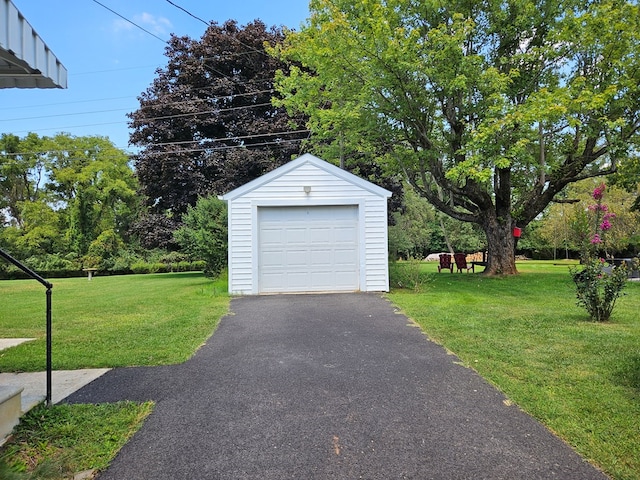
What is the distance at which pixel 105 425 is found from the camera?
10.0 ft

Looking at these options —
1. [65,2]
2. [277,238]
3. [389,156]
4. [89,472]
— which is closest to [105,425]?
[89,472]

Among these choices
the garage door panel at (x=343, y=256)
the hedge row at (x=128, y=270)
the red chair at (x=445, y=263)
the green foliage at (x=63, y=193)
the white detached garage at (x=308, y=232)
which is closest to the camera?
the white detached garage at (x=308, y=232)

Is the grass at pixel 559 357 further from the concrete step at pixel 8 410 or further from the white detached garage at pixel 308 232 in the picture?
the concrete step at pixel 8 410

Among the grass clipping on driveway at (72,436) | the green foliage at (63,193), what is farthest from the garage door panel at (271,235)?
the green foliage at (63,193)

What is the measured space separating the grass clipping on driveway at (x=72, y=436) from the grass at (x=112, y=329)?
4.65ft

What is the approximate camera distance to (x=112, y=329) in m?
6.71

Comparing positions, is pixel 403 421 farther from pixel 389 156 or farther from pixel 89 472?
pixel 389 156

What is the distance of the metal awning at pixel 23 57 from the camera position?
242 centimetres

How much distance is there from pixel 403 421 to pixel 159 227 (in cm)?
1915

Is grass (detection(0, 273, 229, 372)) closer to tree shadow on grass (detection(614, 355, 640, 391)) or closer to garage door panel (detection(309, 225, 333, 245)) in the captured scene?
garage door panel (detection(309, 225, 333, 245))

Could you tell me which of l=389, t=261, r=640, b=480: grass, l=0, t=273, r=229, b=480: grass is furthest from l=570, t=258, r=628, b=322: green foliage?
l=0, t=273, r=229, b=480: grass

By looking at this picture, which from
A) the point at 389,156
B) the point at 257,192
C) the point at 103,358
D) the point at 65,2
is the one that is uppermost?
the point at 65,2

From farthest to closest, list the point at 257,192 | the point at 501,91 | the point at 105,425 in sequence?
the point at 501,91 < the point at 257,192 < the point at 105,425

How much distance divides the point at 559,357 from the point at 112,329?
627cm
